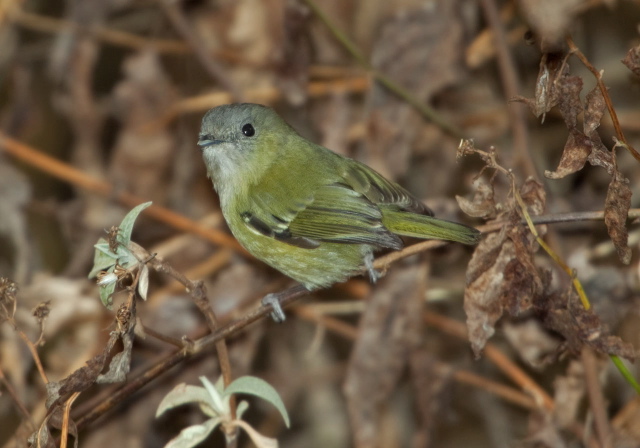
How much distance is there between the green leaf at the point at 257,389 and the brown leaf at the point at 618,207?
1139 millimetres

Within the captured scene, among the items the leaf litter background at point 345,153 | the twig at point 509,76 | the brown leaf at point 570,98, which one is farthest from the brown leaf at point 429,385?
the brown leaf at point 570,98

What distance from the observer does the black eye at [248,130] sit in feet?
11.6

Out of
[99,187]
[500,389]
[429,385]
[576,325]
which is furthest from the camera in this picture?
[99,187]

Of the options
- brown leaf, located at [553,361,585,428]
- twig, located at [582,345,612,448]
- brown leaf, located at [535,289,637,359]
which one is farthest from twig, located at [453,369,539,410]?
brown leaf, located at [535,289,637,359]

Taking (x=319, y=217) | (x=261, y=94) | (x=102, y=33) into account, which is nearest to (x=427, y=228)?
(x=319, y=217)

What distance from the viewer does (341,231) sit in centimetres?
316

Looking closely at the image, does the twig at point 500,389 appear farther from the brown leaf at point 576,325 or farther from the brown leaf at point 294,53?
the brown leaf at point 294,53

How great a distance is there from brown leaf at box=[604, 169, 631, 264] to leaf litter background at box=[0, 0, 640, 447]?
2.65 ft

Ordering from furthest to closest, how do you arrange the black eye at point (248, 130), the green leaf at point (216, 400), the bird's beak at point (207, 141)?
the black eye at point (248, 130)
the bird's beak at point (207, 141)
the green leaf at point (216, 400)

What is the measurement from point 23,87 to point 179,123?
1.00 m

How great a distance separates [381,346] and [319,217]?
2.41ft

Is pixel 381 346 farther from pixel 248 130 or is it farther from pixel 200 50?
pixel 200 50

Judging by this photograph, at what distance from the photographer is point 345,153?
417cm

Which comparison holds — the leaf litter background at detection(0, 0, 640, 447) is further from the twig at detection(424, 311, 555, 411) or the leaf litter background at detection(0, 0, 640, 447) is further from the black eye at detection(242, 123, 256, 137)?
the black eye at detection(242, 123, 256, 137)
